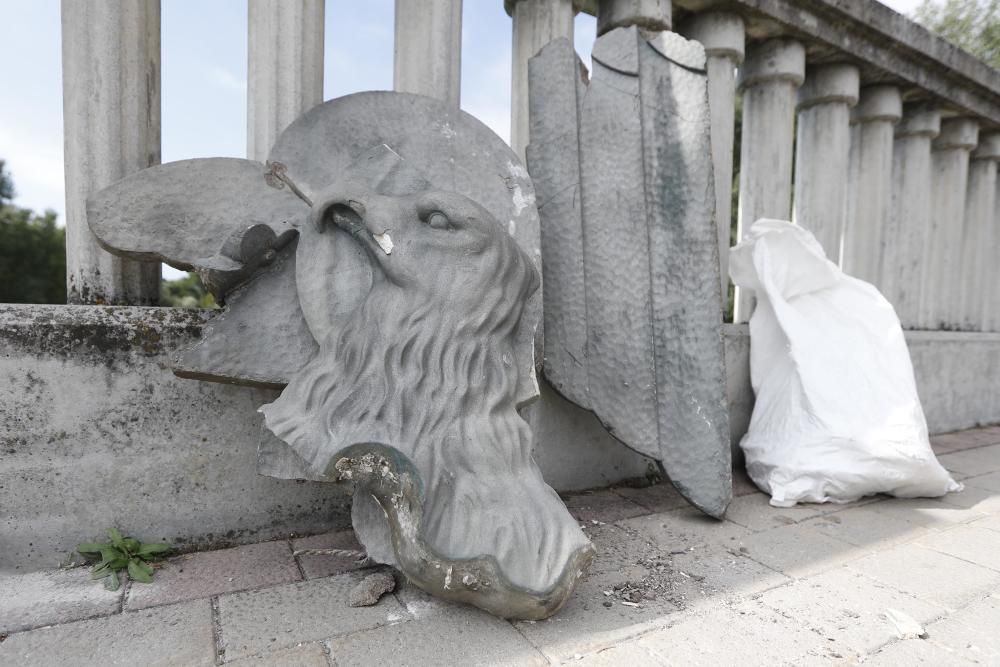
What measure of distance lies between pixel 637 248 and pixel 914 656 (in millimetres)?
1352

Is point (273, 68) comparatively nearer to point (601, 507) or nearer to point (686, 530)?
point (601, 507)

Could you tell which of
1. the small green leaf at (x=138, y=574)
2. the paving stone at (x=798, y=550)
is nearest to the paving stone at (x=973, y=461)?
the paving stone at (x=798, y=550)

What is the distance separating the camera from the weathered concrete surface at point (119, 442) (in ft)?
5.06

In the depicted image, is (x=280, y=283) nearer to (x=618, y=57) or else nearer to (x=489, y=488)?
(x=489, y=488)

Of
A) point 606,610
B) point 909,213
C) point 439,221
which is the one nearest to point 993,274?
point 909,213

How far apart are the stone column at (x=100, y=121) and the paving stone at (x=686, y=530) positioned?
1.76 meters

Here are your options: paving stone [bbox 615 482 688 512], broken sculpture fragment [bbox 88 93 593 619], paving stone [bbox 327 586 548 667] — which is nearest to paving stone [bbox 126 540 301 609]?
broken sculpture fragment [bbox 88 93 593 619]

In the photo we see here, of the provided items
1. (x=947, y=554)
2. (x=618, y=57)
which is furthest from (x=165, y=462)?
(x=947, y=554)

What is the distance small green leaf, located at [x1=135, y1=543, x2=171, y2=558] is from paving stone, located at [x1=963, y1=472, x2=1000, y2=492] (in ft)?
10.1

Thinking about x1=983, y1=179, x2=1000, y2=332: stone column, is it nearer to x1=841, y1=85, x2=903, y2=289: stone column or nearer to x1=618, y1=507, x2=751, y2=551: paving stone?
x1=841, y1=85, x2=903, y2=289: stone column

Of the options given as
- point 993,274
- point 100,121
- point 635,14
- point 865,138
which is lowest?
point 993,274

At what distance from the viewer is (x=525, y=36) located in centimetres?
245

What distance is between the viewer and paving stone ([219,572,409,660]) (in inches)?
48.8

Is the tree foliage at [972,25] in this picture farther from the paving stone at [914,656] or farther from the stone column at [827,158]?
the paving stone at [914,656]
